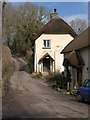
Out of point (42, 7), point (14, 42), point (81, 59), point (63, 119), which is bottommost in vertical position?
point (63, 119)

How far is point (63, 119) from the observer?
14.9 meters

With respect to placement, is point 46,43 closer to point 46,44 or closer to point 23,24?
point 46,44

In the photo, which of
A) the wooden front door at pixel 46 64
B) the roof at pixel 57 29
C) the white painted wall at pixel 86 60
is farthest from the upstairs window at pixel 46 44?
the white painted wall at pixel 86 60

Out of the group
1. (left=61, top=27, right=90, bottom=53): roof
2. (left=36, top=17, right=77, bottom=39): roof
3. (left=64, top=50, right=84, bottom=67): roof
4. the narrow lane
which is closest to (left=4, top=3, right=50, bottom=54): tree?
(left=36, top=17, right=77, bottom=39): roof

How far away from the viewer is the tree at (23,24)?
73.6m

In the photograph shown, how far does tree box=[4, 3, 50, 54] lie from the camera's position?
242 ft

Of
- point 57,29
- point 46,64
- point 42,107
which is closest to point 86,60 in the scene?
point 42,107

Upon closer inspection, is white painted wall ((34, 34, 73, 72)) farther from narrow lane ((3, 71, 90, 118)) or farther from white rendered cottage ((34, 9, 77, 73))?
narrow lane ((3, 71, 90, 118))

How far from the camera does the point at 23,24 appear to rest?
2963 inches

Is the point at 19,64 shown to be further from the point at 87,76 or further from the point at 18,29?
the point at 87,76

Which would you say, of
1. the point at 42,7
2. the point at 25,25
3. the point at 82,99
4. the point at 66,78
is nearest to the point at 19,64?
the point at 25,25

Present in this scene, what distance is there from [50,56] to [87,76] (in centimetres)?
2424

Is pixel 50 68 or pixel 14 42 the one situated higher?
pixel 14 42

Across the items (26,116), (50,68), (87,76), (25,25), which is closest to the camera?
(26,116)
